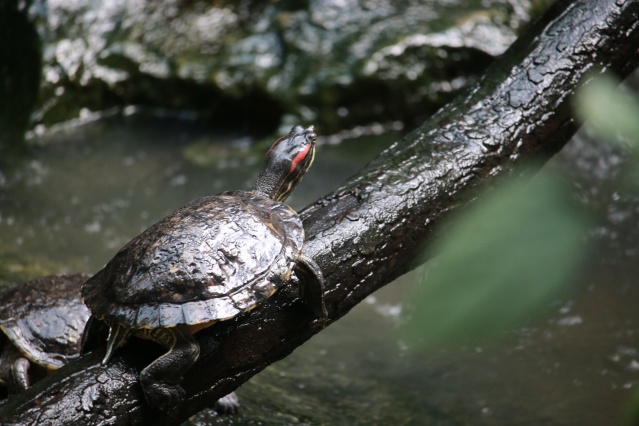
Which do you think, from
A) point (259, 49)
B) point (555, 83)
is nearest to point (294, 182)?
point (555, 83)

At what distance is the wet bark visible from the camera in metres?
2.04

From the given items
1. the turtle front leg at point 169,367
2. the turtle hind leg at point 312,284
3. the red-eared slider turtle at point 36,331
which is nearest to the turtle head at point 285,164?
the turtle hind leg at point 312,284

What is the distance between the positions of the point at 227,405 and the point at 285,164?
110 centimetres

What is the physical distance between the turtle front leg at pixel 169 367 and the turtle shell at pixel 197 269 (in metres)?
0.06

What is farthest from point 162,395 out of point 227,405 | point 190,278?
point 227,405

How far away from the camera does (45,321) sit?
3.17m

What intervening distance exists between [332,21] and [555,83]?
171 inches

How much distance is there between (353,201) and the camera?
2.62 meters

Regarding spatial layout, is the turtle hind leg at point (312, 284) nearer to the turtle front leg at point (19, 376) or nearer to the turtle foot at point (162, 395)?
the turtle foot at point (162, 395)

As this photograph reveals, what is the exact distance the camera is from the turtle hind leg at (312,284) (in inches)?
90.4

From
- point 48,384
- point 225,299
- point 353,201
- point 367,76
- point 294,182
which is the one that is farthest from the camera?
point 367,76

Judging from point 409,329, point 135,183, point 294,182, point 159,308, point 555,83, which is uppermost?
point 135,183

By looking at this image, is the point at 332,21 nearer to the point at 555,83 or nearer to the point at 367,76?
the point at 367,76

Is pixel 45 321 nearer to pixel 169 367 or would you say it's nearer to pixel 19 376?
pixel 19 376
